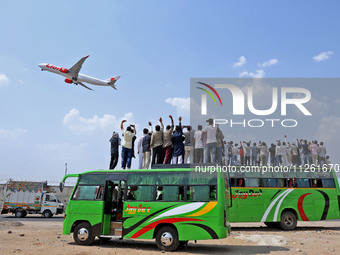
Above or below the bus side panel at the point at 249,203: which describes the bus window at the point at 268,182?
above

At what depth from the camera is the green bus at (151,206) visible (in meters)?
10.3

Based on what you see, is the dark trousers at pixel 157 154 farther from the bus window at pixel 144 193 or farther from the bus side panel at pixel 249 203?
the bus side panel at pixel 249 203

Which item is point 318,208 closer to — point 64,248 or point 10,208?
point 64,248

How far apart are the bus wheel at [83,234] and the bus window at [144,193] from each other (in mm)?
2091

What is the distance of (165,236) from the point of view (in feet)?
34.5

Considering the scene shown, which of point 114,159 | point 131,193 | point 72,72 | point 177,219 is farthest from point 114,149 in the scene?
point 72,72

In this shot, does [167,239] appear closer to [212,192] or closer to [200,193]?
[200,193]

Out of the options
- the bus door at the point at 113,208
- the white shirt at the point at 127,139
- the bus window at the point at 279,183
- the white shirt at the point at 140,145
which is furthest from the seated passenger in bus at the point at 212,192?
the bus window at the point at 279,183

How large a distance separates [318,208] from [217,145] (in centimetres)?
730

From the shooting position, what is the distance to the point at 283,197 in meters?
16.7

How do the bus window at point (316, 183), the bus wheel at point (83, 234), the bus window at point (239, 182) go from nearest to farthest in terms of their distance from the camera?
the bus wheel at point (83, 234), the bus window at point (239, 182), the bus window at point (316, 183)

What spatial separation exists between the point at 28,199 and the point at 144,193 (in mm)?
19778

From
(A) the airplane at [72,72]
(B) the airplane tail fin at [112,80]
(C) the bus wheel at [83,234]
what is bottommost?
(C) the bus wheel at [83,234]

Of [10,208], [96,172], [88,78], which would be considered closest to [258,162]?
[96,172]
